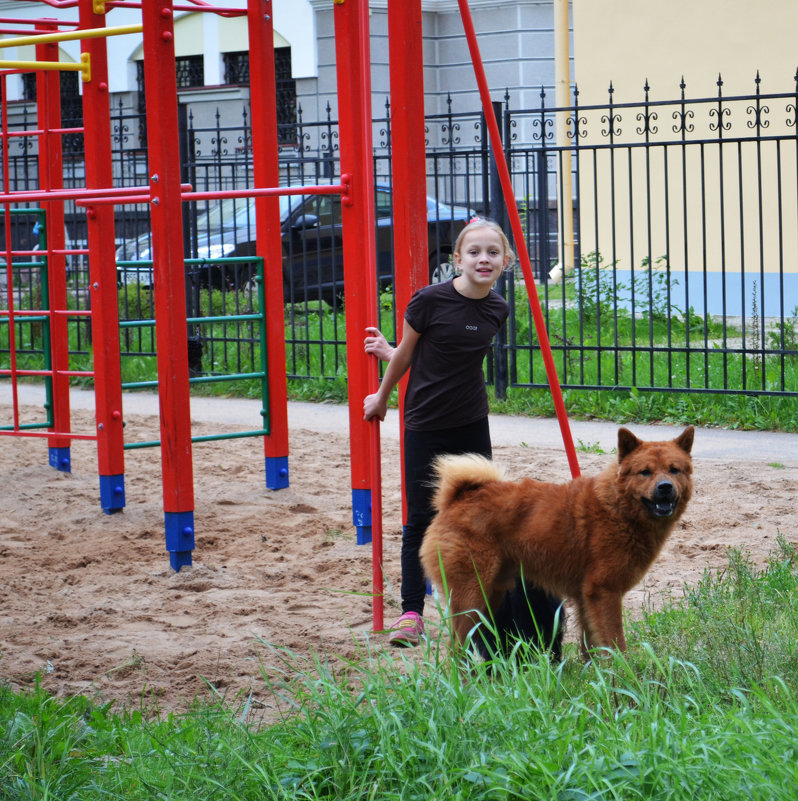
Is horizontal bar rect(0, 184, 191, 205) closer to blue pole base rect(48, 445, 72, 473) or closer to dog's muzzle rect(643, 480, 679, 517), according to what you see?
blue pole base rect(48, 445, 72, 473)

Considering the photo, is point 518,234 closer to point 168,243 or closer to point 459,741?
point 168,243

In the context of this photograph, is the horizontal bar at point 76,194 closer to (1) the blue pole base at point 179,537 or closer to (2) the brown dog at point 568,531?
(1) the blue pole base at point 179,537

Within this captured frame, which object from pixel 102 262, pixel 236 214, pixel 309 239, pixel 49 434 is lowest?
pixel 49 434

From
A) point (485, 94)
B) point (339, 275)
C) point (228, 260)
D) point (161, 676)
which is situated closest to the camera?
point (161, 676)

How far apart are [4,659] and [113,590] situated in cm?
101

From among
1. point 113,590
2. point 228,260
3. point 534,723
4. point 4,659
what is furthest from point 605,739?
point 228,260

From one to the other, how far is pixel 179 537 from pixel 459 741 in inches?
123

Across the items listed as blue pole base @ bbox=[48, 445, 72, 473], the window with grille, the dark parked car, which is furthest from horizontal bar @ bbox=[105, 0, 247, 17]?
the window with grille

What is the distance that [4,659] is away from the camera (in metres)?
4.45

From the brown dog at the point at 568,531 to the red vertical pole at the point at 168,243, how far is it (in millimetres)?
2104

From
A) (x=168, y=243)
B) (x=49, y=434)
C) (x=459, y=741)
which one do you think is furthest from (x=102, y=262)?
(x=459, y=741)

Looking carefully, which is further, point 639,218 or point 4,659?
point 639,218

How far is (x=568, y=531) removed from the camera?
148 inches

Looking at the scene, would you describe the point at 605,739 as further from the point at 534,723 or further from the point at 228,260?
the point at 228,260
